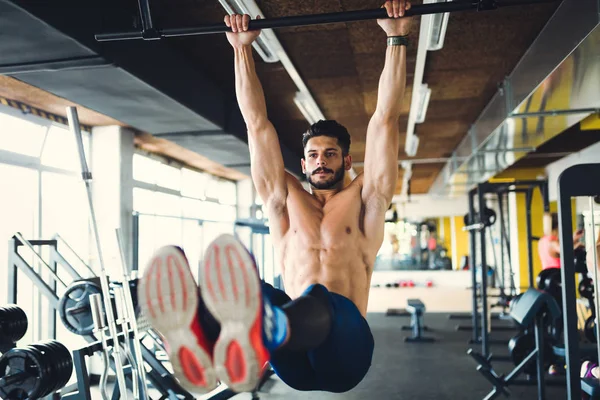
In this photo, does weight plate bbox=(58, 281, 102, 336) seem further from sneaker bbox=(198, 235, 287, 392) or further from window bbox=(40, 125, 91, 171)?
sneaker bbox=(198, 235, 287, 392)

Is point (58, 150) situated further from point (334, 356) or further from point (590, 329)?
point (590, 329)

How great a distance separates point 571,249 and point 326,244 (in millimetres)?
1038

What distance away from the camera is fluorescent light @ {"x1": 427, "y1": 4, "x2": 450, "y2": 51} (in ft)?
9.88

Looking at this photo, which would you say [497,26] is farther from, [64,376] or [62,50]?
[64,376]

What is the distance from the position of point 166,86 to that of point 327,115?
261 cm

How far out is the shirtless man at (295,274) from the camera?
1367mm

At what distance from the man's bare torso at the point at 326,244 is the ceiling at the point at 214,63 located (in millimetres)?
1389

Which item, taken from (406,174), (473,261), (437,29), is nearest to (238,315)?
(437,29)

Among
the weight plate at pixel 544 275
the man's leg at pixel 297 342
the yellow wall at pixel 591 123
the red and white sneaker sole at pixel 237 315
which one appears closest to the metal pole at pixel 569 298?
the man's leg at pixel 297 342

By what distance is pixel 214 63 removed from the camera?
4117mm

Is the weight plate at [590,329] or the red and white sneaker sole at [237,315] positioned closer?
the red and white sneaker sole at [237,315]

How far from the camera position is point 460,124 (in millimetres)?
6445

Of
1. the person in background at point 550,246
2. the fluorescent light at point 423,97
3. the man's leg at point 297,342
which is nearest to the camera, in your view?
the man's leg at point 297,342

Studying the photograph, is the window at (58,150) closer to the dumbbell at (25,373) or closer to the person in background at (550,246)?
the dumbbell at (25,373)
